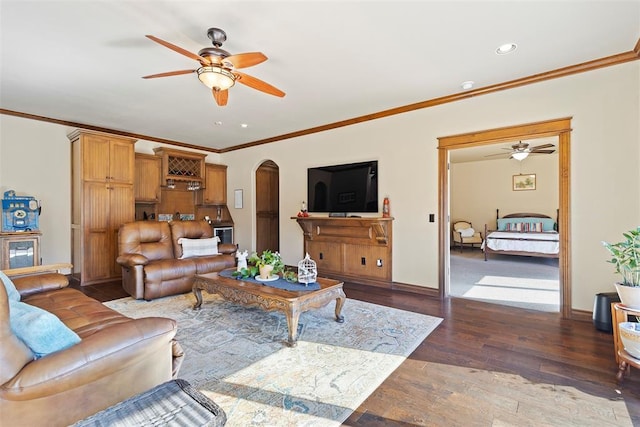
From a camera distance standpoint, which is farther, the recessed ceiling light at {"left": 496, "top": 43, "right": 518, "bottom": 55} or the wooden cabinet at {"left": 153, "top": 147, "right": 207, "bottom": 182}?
the wooden cabinet at {"left": 153, "top": 147, "right": 207, "bottom": 182}

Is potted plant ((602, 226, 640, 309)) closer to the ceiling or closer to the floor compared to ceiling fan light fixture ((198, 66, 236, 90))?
closer to the floor

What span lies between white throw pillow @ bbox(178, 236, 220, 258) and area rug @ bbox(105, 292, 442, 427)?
3.10 ft

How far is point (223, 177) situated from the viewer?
7109mm

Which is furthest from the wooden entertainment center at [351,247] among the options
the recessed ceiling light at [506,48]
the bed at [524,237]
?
the bed at [524,237]

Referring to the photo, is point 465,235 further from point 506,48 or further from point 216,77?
point 216,77

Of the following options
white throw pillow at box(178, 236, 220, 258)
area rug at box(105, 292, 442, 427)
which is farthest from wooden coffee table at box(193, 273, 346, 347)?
white throw pillow at box(178, 236, 220, 258)

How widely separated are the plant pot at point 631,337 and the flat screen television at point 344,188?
9.95 ft

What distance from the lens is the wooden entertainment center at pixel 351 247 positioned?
4.56 m

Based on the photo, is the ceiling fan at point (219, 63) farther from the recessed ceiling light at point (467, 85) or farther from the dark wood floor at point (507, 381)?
the dark wood floor at point (507, 381)

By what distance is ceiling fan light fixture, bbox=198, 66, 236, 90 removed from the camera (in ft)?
8.37

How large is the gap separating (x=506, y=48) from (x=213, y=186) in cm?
594

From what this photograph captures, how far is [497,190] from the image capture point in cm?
876

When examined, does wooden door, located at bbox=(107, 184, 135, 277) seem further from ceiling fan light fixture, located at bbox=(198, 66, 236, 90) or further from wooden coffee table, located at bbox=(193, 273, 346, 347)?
ceiling fan light fixture, located at bbox=(198, 66, 236, 90)

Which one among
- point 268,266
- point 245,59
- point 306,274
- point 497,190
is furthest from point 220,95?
point 497,190
